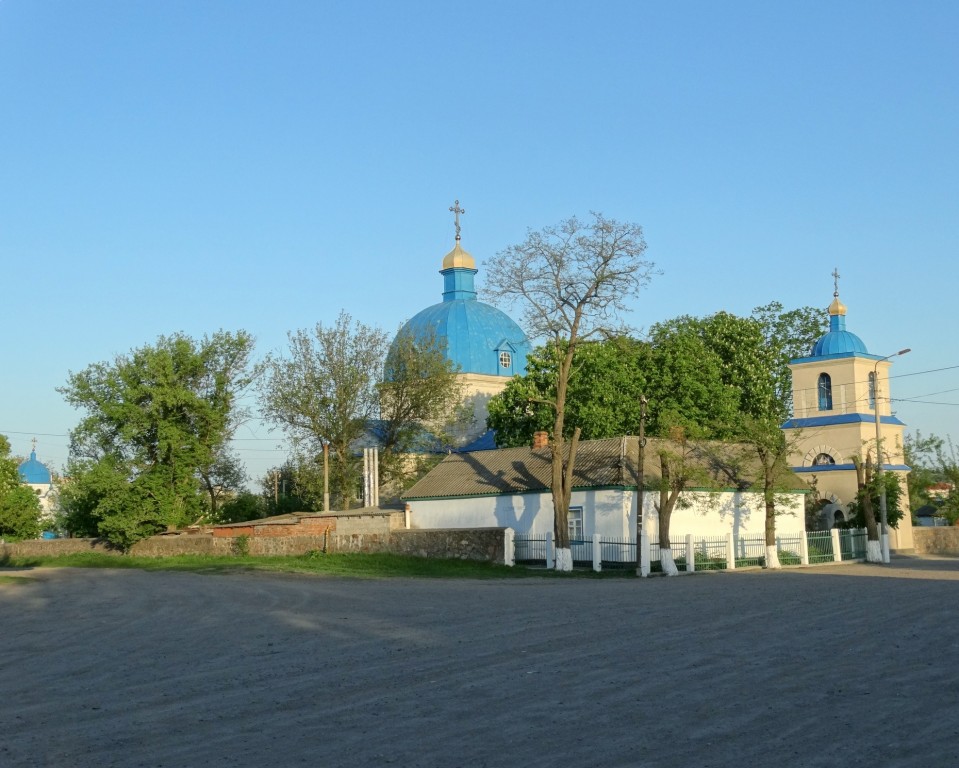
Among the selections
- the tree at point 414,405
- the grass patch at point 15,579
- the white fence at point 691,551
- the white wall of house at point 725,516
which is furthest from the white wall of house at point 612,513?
the grass patch at point 15,579

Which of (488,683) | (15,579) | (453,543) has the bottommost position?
(488,683)

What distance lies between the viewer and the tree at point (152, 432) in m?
52.6

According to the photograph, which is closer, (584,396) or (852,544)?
(852,544)

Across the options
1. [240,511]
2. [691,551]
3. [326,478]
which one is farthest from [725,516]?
[240,511]

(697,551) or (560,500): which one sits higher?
(560,500)

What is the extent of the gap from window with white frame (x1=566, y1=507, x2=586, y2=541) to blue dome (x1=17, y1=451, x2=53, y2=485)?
66.4m

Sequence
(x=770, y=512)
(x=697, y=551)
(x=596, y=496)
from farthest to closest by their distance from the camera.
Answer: (x=770, y=512) < (x=596, y=496) < (x=697, y=551)

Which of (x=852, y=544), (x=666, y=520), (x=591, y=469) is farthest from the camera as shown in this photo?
(x=852, y=544)

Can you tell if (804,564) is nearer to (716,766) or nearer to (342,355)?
(342,355)

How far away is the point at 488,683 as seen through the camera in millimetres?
11281

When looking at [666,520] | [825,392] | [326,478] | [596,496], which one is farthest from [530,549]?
[825,392]

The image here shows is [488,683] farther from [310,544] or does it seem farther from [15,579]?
[310,544]

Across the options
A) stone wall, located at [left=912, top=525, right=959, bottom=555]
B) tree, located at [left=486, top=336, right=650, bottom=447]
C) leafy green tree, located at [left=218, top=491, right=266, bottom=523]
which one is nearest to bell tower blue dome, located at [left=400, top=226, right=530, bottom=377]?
tree, located at [left=486, top=336, right=650, bottom=447]

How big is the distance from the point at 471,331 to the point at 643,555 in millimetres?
30859
